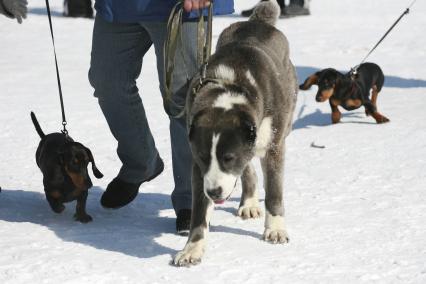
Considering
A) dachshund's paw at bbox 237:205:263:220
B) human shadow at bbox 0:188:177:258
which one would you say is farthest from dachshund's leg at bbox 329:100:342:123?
dachshund's paw at bbox 237:205:263:220

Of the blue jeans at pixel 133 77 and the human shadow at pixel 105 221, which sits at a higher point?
the blue jeans at pixel 133 77

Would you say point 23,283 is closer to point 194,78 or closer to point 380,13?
point 194,78

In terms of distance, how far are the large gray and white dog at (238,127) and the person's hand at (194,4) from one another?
298mm

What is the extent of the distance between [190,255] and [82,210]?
3.65 ft

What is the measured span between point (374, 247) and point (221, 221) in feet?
3.26

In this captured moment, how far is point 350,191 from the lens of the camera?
512 cm

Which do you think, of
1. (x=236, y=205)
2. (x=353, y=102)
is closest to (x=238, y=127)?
(x=236, y=205)

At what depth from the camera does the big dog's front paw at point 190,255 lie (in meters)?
3.72

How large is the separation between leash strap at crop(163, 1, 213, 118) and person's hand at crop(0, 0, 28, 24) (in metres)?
0.95

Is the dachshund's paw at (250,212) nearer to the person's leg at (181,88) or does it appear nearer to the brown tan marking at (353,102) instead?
the person's leg at (181,88)

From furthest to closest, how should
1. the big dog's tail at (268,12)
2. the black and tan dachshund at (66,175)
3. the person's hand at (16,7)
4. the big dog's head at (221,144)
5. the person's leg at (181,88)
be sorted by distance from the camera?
the big dog's tail at (268,12)
the black and tan dachshund at (66,175)
the person's hand at (16,7)
the person's leg at (181,88)
the big dog's head at (221,144)

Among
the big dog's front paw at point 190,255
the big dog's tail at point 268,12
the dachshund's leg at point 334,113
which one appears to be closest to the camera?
the big dog's front paw at point 190,255

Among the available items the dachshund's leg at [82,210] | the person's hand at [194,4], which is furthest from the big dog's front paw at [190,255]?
the person's hand at [194,4]

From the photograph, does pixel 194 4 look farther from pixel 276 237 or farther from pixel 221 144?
pixel 276 237
